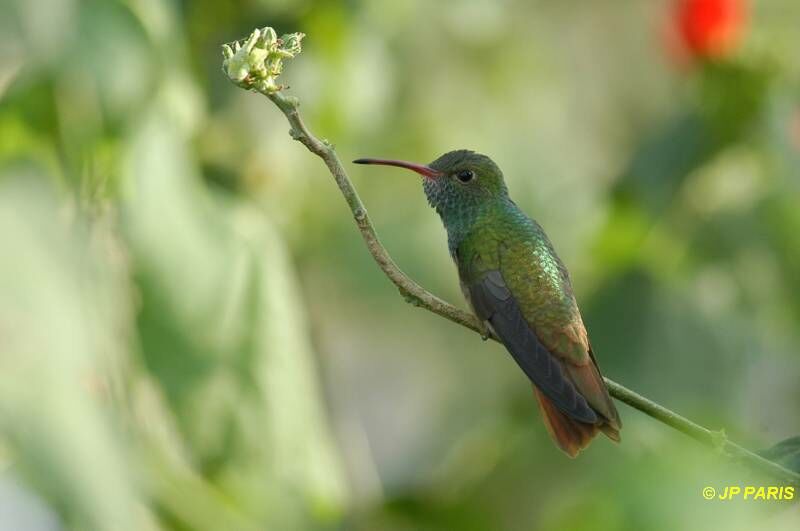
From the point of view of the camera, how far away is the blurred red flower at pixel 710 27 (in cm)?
358

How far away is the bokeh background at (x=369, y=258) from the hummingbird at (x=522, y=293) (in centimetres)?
20

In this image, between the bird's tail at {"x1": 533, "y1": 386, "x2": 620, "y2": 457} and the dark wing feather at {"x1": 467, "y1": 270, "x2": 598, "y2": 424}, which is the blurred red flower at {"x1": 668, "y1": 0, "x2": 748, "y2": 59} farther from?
the bird's tail at {"x1": 533, "y1": 386, "x2": 620, "y2": 457}

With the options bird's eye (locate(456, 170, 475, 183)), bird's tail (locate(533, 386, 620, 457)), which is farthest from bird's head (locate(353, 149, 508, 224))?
bird's tail (locate(533, 386, 620, 457))

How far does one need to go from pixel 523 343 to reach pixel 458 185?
456 millimetres

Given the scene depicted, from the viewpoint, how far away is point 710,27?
140 inches

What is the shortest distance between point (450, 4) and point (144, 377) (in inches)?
71.1

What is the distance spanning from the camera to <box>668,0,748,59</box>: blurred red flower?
11.7 ft

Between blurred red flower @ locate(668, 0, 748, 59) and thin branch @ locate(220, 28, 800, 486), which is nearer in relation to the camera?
thin branch @ locate(220, 28, 800, 486)

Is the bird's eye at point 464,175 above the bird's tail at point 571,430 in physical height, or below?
above

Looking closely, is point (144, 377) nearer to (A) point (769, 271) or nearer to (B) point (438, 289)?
(B) point (438, 289)

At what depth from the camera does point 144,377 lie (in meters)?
2.38

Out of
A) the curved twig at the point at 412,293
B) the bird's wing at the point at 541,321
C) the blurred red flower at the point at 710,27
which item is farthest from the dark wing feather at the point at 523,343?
the blurred red flower at the point at 710,27

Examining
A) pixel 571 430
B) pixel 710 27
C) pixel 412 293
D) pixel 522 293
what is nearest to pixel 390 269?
pixel 412 293

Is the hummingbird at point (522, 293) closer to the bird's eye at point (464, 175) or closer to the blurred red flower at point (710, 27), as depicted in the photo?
the bird's eye at point (464, 175)
